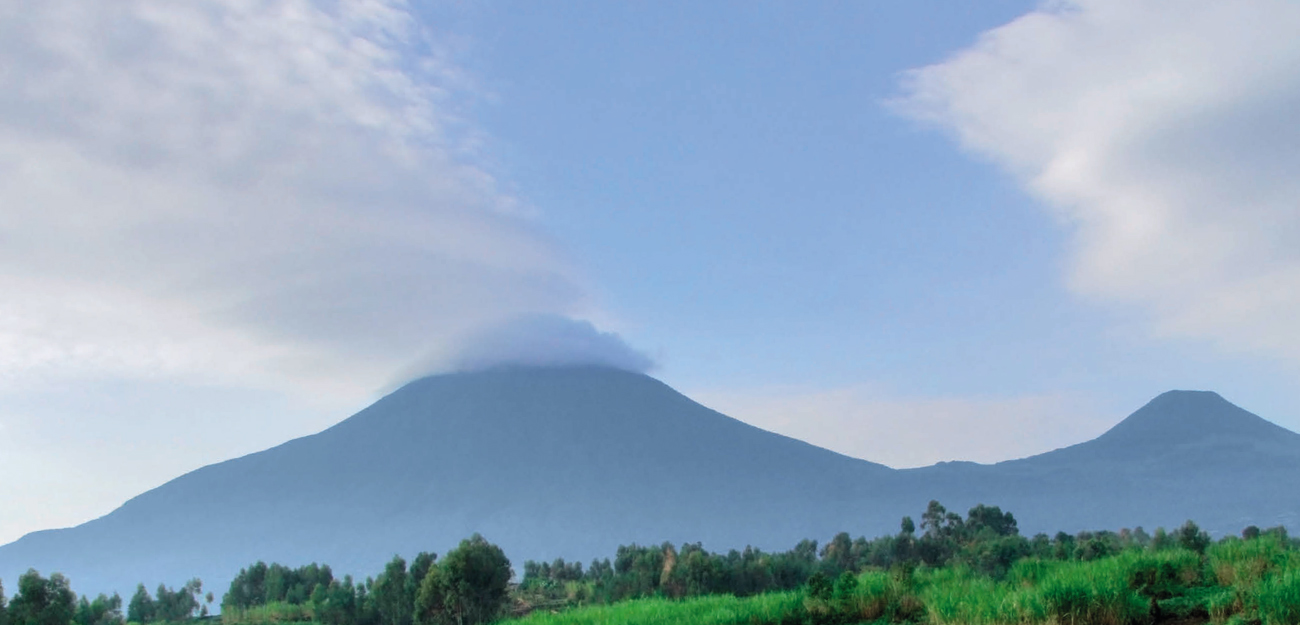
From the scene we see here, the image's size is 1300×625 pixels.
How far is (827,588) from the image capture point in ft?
51.2

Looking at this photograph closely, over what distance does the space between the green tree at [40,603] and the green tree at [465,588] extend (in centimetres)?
1582

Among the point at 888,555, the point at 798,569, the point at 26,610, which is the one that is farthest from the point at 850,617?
the point at 888,555

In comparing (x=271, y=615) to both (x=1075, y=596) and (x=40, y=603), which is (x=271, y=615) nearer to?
(x=40, y=603)

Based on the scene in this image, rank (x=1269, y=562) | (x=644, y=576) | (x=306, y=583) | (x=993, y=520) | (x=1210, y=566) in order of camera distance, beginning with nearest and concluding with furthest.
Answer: (x=1269, y=562), (x=1210, y=566), (x=644, y=576), (x=306, y=583), (x=993, y=520)

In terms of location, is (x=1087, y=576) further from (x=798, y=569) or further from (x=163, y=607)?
(x=163, y=607)

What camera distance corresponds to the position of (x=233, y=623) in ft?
162

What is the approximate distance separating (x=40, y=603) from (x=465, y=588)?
19.0m

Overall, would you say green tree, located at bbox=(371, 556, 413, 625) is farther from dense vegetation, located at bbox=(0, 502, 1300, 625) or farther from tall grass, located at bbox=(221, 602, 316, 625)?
tall grass, located at bbox=(221, 602, 316, 625)

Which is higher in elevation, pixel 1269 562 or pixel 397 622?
pixel 1269 562

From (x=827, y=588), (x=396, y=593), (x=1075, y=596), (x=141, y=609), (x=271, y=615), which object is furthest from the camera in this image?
(x=141, y=609)

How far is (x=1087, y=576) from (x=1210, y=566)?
231 centimetres

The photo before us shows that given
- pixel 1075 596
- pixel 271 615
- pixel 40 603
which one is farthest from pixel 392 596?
pixel 1075 596

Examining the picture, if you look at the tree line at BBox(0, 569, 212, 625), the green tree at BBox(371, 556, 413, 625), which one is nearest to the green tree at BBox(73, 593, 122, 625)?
the tree line at BBox(0, 569, 212, 625)

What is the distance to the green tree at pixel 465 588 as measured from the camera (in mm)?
44000
